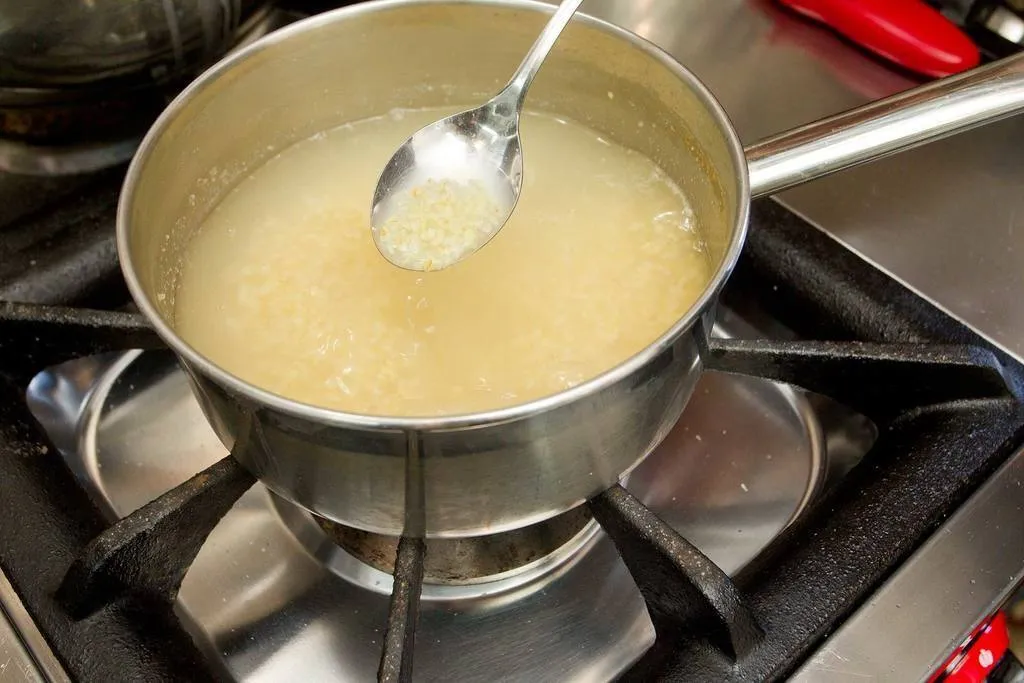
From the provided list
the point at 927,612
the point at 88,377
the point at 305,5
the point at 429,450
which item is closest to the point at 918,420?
the point at 927,612

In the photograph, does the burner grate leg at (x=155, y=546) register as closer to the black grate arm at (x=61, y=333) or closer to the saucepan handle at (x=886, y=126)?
the black grate arm at (x=61, y=333)

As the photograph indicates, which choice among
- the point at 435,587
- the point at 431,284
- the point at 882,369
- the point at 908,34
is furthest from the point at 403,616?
the point at 908,34

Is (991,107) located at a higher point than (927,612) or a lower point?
higher

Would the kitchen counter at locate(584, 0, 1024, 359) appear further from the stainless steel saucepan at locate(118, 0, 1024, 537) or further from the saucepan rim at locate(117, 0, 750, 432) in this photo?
the saucepan rim at locate(117, 0, 750, 432)

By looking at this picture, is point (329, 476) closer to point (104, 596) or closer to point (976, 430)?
point (104, 596)

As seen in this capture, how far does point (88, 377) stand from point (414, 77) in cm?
36

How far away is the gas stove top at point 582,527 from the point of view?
49 cm

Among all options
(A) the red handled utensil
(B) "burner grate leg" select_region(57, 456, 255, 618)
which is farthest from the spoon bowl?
(A) the red handled utensil

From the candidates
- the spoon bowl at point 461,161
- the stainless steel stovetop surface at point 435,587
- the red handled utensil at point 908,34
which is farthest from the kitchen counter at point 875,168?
the spoon bowl at point 461,161

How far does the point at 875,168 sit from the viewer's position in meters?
0.82

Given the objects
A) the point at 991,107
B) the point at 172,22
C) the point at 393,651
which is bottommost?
the point at 393,651

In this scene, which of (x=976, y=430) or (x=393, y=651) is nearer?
(x=393, y=651)

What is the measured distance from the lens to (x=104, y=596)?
1.66 feet

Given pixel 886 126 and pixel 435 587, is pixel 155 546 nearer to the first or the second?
pixel 435 587
